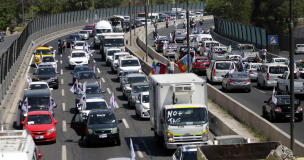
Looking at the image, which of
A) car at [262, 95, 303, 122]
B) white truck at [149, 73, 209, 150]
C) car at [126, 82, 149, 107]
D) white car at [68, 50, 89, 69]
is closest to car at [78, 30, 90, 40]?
white car at [68, 50, 89, 69]

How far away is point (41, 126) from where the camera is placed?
74.9ft

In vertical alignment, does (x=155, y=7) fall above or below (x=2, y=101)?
above

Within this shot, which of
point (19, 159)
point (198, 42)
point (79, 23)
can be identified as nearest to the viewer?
point (19, 159)

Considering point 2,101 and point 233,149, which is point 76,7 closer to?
point 2,101

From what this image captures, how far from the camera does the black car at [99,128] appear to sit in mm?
21453

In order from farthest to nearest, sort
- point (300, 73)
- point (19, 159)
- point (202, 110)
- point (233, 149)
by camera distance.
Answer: point (300, 73), point (202, 110), point (233, 149), point (19, 159)

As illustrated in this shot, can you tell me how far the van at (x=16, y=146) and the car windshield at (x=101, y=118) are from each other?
8074mm

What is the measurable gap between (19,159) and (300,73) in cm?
2780

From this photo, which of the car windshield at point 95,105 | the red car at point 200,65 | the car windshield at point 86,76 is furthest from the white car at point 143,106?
the red car at point 200,65

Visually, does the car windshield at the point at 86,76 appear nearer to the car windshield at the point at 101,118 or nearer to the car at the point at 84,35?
the car windshield at the point at 101,118

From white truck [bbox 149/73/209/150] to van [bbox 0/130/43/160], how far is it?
699cm

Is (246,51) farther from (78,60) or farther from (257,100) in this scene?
(257,100)

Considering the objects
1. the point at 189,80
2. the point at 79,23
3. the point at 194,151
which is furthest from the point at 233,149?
the point at 79,23

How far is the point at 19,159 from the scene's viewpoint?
11.9m
